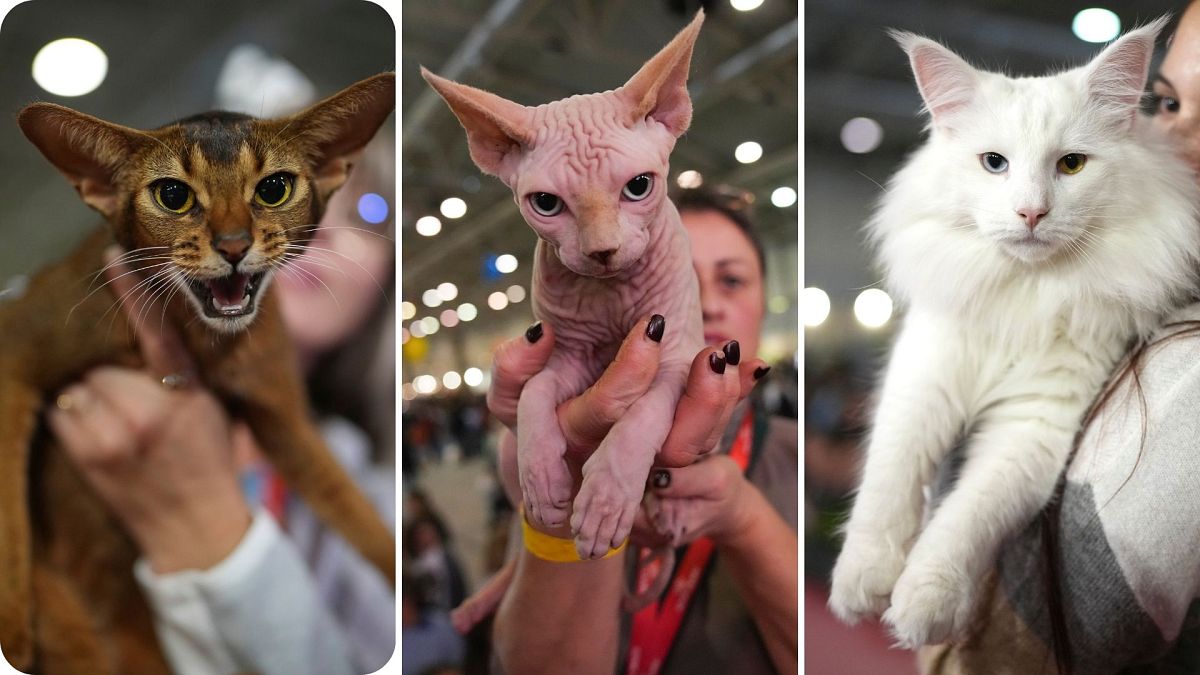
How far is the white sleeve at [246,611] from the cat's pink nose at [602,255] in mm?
771

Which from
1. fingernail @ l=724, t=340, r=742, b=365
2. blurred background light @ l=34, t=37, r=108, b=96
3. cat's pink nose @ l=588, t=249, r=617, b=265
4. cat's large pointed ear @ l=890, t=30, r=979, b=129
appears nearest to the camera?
cat's pink nose @ l=588, t=249, r=617, b=265

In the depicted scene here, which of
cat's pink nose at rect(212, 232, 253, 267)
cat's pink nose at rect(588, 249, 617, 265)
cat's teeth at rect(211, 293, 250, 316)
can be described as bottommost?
cat's teeth at rect(211, 293, 250, 316)

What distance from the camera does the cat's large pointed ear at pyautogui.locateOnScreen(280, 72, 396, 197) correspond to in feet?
4.85

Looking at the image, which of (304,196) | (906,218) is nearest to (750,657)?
(906,218)

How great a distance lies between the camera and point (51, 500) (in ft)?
4.75

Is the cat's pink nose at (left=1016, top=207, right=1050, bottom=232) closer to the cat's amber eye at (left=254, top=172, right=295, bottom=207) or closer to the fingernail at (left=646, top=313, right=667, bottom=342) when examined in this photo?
the fingernail at (left=646, top=313, right=667, bottom=342)

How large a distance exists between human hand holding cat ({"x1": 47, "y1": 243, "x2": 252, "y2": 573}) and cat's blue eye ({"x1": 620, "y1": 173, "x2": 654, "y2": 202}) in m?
0.81

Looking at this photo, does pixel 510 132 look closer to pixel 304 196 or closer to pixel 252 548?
pixel 304 196

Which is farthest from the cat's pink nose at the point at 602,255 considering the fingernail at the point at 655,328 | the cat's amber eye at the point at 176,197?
the cat's amber eye at the point at 176,197

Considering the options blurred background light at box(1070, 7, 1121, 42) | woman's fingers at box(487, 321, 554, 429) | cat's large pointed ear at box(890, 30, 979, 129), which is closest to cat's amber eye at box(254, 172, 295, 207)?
woman's fingers at box(487, 321, 554, 429)

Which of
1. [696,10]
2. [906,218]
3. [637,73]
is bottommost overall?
[906,218]

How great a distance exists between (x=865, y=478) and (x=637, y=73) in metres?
0.73

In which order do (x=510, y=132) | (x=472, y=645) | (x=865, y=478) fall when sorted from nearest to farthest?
(x=510, y=132) → (x=865, y=478) → (x=472, y=645)

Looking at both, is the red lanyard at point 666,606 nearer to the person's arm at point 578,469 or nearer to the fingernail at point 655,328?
the person's arm at point 578,469
